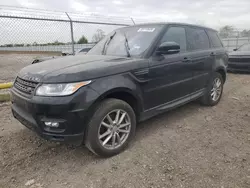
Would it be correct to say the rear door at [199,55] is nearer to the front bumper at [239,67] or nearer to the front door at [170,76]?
the front door at [170,76]

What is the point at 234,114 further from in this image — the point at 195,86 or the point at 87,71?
the point at 87,71

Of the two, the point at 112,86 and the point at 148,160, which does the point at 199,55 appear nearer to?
the point at 112,86

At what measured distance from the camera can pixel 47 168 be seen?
98.6 inches

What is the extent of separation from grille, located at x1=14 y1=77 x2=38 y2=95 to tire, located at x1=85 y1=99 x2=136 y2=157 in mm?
787

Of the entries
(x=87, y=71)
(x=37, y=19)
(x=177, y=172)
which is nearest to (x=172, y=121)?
(x=177, y=172)

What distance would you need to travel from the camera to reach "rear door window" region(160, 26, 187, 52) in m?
3.35

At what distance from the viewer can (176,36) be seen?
361cm

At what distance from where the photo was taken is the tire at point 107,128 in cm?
243

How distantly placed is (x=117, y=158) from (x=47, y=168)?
34.4 inches

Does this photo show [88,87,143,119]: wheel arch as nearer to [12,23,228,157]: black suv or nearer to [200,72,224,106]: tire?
[12,23,228,157]: black suv

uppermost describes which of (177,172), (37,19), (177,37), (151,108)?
(37,19)

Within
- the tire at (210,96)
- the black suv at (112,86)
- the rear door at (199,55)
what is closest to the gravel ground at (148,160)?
the black suv at (112,86)

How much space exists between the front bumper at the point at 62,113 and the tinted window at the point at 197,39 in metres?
2.45

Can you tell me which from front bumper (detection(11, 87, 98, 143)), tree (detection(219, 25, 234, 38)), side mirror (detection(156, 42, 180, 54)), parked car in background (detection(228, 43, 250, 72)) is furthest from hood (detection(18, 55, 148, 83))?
tree (detection(219, 25, 234, 38))
